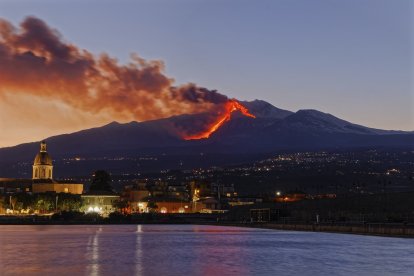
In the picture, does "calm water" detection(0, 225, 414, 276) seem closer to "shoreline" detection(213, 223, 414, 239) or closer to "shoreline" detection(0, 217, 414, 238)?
"shoreline" detection(213, 223, 414, 239)

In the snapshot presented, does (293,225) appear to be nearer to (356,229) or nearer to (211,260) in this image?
(356,229)

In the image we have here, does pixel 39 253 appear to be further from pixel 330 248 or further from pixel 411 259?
pixel 411 259

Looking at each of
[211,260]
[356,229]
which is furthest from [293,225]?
[211,260]

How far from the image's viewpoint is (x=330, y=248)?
64625mm

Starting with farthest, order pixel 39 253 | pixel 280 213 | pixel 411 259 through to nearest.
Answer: pixel 280 213
pixel 39 253
pixel 411 259

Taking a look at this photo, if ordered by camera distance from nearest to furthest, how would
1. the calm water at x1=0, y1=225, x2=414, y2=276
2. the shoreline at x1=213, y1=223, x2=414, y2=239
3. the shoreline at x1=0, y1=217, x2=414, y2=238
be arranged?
the calm water at x1=0, y1=225, x2=414, y2=276
the shoreline at x1=213, y1=223, x2=414, y2=239
the shoreline at x1=0, y1=217, x2=414, y2=238

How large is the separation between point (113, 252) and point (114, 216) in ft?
410

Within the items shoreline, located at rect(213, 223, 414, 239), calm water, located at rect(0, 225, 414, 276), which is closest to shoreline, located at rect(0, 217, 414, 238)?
shoreline, located at rect(213, 223, 414, 239)

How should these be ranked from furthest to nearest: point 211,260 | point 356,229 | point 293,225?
point 293,225 → point 356,229 → point 211,260

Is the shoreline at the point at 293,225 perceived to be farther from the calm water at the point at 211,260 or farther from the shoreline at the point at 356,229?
the calm water at the point at 211,260

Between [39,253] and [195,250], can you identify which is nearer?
[39,253]

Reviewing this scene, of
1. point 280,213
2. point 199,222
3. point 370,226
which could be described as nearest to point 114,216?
point 199,222

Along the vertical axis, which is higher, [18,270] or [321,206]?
[321,206]

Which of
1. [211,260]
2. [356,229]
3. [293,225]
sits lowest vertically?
[211,260]
